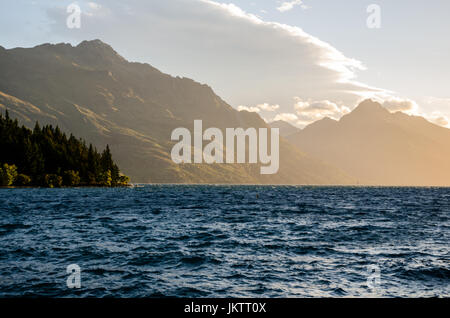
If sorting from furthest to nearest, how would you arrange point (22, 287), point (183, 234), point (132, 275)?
Result: point (183, 234)
point (132, 275)
point (22, 287)

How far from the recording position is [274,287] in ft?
74.7

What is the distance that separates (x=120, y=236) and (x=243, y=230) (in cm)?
1561

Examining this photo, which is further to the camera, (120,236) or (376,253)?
(120,236)

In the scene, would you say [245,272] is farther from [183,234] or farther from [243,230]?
[243,230]
